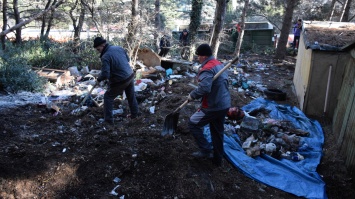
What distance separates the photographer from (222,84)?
3.95 metres

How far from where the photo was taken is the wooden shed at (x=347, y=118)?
4.55 meters

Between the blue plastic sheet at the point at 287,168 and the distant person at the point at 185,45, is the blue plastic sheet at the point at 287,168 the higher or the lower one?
the lower one

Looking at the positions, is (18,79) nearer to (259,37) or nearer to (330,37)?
(330,37)

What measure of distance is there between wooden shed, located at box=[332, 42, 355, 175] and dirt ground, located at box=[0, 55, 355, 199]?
20 cm

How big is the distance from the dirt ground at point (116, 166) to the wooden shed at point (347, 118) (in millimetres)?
205

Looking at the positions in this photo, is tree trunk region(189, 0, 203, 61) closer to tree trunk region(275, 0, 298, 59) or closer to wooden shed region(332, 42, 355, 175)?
tree trunk region(275, 0, 298, 59)

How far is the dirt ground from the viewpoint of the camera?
3652 mm

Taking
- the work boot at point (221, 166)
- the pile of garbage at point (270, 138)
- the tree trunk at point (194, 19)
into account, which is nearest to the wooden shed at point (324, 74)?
the pile of garbage at point (270, 138)

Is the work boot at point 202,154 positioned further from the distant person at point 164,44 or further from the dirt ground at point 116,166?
the distant person at point 164,44

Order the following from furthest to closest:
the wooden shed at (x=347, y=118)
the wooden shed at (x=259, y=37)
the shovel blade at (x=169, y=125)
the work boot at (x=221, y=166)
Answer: the wooden shed at (x=259, y=37) → the shovel blade at (x=169, y=125) → the wooden shed at (x=347, y=118) → the work boot at (x=221, y=166)

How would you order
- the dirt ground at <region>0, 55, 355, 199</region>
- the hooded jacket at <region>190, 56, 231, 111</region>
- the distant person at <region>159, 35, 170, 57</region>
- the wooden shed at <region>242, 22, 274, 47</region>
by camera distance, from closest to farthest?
the dirt ground at <region>0, 55, 355, 199</region> → the hooded jacket at <region>190, 56, 231, 111</region> → the distant person at <region>159, 35, 170, 57</region> → the wooden shed at <region>242, 22, 274, 47</region>

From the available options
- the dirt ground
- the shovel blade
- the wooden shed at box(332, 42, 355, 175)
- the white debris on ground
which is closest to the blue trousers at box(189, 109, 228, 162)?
the dirt ground

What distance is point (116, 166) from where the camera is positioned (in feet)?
13.2

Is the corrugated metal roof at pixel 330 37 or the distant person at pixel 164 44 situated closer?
the corrugated metal roof at pixel 330 37
